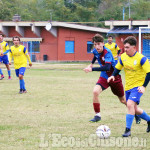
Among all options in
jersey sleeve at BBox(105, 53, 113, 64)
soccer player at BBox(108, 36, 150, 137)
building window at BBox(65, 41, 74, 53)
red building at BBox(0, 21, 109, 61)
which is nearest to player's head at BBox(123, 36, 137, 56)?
soccer player at BBox(108, 36, 150, 137)

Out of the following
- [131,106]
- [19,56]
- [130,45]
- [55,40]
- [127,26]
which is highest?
[127,26]

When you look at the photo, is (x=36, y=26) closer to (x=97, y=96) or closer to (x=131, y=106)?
(x=97, y=96)

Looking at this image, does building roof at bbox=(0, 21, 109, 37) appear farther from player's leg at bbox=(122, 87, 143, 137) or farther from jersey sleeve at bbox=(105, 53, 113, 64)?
player's leg at bbox=(122, 87, 143, 137)

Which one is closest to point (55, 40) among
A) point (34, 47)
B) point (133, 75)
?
point (34, 47)

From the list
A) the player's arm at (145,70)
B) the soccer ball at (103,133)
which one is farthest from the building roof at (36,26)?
the soccer ball at (103,133)

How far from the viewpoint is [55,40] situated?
41.5 m

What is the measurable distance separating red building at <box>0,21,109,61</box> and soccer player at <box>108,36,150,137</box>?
32.6 metres

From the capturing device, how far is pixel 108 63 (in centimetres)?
849

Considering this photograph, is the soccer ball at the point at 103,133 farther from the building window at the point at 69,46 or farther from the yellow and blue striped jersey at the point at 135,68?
the building window at the point at 69,46

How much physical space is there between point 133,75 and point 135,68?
0.53 ft

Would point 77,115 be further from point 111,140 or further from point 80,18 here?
point 80,18

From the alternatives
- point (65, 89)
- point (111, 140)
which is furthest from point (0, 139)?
point (65, 89)

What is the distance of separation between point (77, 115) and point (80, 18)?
154 feet

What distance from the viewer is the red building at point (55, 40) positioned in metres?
40.5
